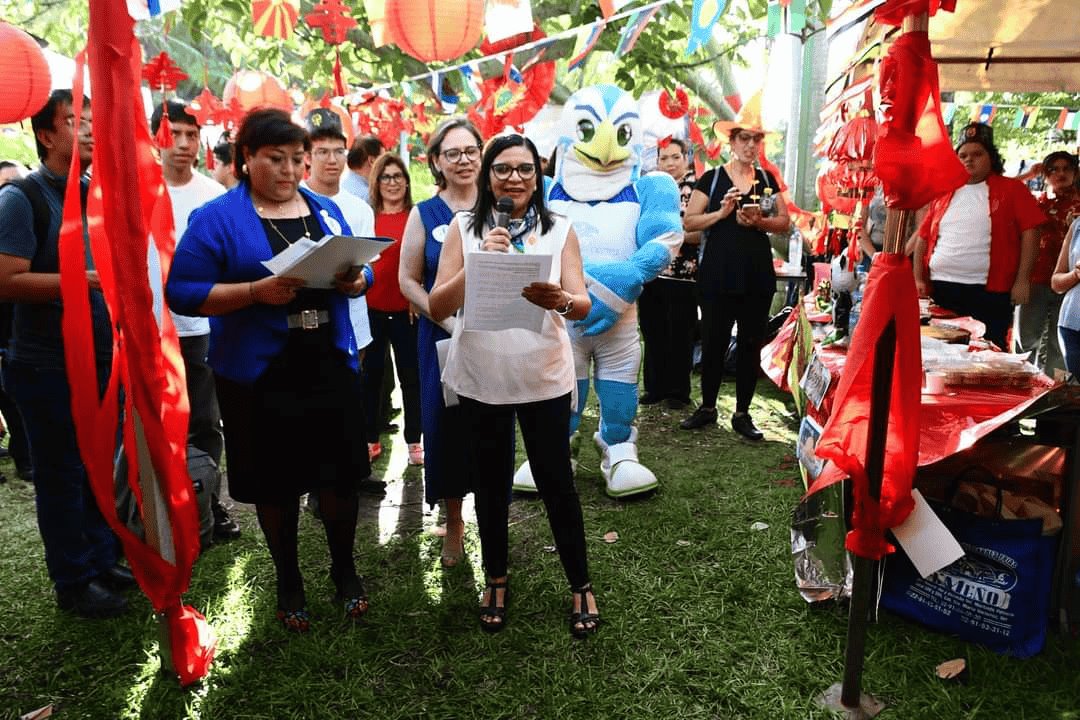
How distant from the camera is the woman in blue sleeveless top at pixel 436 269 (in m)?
2.98

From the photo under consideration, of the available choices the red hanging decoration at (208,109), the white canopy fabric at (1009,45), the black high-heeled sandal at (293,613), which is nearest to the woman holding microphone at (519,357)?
the black high-heeled sandal at (293,613)

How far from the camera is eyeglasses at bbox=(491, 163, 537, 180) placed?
2.43 metres

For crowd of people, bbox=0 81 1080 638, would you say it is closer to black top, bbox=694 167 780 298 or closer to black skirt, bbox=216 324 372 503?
black skirt, bbox=216 324 372 503

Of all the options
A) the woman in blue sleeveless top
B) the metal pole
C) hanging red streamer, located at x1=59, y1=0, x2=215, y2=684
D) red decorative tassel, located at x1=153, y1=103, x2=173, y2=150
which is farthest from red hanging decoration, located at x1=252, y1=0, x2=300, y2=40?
the metal pole

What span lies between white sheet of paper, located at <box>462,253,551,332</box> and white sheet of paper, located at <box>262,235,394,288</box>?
34 cm

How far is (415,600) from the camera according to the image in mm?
2920

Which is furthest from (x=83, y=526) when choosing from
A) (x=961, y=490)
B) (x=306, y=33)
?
(x=306, y=33)

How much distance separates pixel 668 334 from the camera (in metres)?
5.50

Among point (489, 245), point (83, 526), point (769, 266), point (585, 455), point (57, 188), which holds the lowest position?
point (585, 455)

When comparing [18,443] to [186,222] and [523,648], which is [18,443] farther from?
[523,648]

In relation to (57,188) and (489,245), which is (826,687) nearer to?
(489,245)

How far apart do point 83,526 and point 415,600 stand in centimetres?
125

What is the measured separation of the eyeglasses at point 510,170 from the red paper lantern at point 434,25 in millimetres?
1888

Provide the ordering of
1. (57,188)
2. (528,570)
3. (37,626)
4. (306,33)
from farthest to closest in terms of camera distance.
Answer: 1. (306,33)
2. (528,570)
3. (37,626)
4. (57,188)
